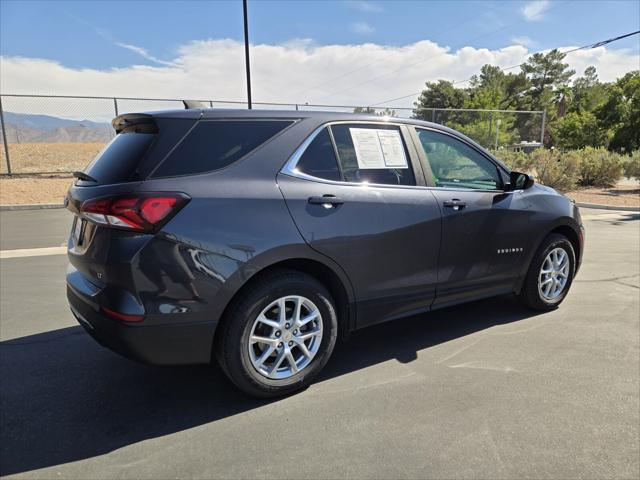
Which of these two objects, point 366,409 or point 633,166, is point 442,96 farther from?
point 366,409

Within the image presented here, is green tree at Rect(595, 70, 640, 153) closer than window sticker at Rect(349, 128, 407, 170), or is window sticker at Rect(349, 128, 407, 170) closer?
window sticker at Rect(349, 128, 407, 170)

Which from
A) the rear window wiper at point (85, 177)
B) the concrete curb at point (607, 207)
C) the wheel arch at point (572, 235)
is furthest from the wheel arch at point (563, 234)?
the concrete curb at point (607, 207)

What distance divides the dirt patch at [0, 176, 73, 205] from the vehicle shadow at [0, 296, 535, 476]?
33.1 feet

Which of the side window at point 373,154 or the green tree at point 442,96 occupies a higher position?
the green tree at point 442,96

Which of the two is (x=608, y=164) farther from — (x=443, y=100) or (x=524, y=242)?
(x=443, y=100)

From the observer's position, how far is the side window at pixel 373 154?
3123 mm

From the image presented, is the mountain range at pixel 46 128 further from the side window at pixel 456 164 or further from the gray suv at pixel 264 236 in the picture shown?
the side window at pixel 456 164

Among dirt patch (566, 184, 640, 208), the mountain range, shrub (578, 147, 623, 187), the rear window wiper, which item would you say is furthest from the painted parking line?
shrub (578, 147, 623, 187)

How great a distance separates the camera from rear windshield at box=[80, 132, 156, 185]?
2.55m

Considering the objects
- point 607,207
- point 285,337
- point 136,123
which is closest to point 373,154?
point 285,337

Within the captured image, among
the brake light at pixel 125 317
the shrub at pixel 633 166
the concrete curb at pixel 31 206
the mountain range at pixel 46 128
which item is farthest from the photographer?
the mountain range at pixel 46 128

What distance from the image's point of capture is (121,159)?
2646 millimetres

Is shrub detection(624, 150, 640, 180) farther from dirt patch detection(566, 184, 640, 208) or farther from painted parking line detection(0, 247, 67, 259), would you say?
painted parking line detection(0, 247, 67, 259)

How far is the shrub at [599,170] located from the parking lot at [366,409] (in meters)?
Answer: 14.2
